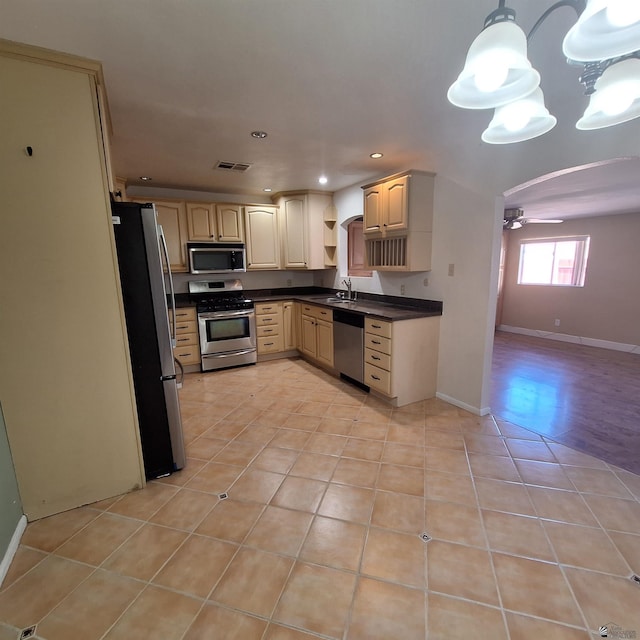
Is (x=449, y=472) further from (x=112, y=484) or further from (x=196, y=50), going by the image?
(x=196, y=50)

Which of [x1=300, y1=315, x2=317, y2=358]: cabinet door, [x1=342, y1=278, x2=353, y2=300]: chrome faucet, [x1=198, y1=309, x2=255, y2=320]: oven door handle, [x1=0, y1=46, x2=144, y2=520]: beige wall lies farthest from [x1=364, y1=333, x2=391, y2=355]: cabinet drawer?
[x1=0, y1=46, x2=144, y2=520]: beige wall

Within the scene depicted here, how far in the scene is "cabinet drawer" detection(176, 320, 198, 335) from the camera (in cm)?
424

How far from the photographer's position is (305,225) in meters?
4.77

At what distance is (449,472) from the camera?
2.23 metres

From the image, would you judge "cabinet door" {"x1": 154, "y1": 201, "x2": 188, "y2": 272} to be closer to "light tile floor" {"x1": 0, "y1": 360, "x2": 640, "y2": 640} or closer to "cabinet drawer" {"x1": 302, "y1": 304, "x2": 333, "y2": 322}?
"cabinet drawer" {"x1": 302, "y1": 304, "x2": 333, "y2": 322}

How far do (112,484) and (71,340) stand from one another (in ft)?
3.11

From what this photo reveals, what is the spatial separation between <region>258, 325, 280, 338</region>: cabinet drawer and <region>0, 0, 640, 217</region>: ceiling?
223cm

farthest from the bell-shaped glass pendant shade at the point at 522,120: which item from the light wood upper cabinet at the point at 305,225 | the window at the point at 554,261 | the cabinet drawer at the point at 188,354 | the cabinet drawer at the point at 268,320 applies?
the window at the point at 554,261

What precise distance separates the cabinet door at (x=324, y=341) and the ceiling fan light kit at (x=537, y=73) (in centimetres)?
290

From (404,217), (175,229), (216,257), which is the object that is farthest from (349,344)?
(175,229)

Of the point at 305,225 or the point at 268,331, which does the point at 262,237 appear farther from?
the point at 268,331

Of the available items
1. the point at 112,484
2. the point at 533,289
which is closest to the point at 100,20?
the point at 112,484

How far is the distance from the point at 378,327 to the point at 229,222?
2.72 m

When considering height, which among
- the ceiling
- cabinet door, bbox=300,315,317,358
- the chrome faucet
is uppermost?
the ceiling
